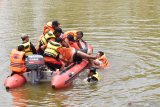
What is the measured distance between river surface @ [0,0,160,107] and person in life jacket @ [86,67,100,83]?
0.58 feet

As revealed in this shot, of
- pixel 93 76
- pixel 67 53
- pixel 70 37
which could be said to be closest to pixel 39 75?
pixel 67 53

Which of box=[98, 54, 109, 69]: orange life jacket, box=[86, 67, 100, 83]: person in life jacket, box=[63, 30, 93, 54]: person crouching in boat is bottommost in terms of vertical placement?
box=[86, 67, 100, 83]: person in life jacket

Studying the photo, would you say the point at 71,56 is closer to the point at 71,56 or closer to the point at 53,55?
the point at 71,56

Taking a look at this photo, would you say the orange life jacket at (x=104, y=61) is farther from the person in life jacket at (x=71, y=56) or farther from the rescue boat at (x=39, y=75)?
the rescue boat at (x=39, y=75)

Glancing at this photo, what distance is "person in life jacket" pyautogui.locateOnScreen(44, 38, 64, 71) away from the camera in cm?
1256

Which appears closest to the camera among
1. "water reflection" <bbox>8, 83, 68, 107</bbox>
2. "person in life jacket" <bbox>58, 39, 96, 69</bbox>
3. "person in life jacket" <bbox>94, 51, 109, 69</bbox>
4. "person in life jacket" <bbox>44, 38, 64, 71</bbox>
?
"water reflection" <bbox>8, 83, 68, 107</bbox>

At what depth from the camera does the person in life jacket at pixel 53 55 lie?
12562 millimetres

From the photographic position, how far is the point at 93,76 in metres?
12.4

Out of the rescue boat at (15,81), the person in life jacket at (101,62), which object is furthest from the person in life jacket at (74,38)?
the rescue boat at (15,81)

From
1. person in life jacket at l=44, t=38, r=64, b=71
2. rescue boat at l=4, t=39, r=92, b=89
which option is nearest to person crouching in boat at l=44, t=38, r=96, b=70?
person in life jacket at l=44, t=38, r=64, b=71

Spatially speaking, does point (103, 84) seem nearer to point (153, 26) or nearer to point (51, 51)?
point (51, 51)

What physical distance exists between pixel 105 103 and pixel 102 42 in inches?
286

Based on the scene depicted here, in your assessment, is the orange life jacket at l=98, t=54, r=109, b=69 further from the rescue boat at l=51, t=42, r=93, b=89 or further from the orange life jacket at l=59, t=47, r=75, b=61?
the orange life jacket at l=59, t=47, r=75, b=61

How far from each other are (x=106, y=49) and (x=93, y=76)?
411 centimetres
